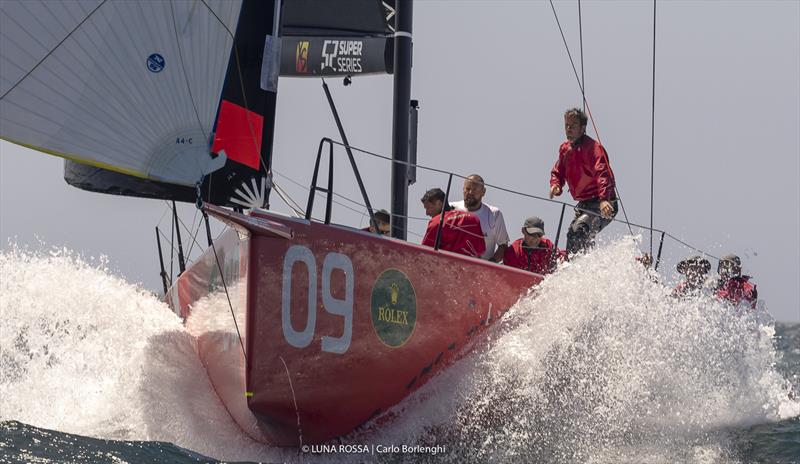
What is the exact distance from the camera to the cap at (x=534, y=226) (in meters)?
5.82

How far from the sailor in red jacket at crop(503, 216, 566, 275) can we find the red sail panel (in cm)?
160

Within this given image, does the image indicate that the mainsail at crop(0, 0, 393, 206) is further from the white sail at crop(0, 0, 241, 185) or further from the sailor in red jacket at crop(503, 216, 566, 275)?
the sailor in red jacket at crop(503, 216, 566, 275)

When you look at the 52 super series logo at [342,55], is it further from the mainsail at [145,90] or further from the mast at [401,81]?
the mainsail at [145,90]

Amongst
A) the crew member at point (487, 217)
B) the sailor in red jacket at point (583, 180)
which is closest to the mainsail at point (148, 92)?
the crew member at point (487, 217)

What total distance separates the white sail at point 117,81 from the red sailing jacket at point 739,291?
3.96m

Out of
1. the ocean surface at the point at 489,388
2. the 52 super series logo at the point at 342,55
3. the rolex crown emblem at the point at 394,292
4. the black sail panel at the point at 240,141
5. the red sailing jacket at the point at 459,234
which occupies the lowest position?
the ocean surface at the point at 489,388

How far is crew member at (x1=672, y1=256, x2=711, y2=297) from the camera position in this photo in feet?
19.9

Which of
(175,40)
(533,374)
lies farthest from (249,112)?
(533,374)

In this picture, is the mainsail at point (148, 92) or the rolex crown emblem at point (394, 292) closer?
the mainsail at point (148, 92)

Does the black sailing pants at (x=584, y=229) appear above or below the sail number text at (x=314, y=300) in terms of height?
above

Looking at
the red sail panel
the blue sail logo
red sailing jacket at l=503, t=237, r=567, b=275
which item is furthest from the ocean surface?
the blue sail logo

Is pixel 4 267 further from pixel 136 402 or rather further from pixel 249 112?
pixel 249 112

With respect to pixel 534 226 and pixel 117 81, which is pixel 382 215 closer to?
pixel 534 226

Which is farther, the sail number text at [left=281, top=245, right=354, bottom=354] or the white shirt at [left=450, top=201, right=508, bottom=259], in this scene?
the white shirt at [left=450, top=201, right=508, bottom=259]
